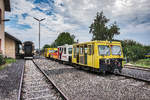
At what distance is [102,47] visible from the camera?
8.91m

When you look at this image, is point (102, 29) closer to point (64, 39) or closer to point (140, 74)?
point (64, 39)

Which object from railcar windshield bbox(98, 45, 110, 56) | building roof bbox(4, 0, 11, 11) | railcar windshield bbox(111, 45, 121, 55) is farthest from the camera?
building roof bbox(4, 0, 11, 11)

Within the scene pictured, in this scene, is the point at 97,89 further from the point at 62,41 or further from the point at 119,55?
the point at 62,41

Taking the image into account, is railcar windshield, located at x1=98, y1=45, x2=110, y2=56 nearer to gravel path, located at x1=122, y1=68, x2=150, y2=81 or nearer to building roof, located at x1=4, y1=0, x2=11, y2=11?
gravel path, located at x1=122, y1=68, x2=150, y2=81

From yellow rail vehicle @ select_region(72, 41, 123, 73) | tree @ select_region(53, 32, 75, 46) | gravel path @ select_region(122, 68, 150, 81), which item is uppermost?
tree @ select_region(53, 32, 75, 46)

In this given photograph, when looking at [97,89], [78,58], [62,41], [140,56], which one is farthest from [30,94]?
[62,41]

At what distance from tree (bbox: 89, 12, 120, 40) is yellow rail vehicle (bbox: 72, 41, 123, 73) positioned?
32.3m

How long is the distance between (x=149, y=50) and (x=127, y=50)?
5.23 meters

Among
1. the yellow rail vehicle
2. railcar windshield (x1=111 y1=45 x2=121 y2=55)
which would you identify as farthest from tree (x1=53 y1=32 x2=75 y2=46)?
railcar windshield (x1=111 y1=45 x2=121 y2=55)

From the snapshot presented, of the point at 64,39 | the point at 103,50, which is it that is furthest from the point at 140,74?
the point at 64,39

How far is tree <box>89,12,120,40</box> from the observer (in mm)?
41150

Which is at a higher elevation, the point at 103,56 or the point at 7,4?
the point at 7,4

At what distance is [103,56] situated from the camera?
865 centimetres

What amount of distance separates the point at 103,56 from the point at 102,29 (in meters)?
33.8
